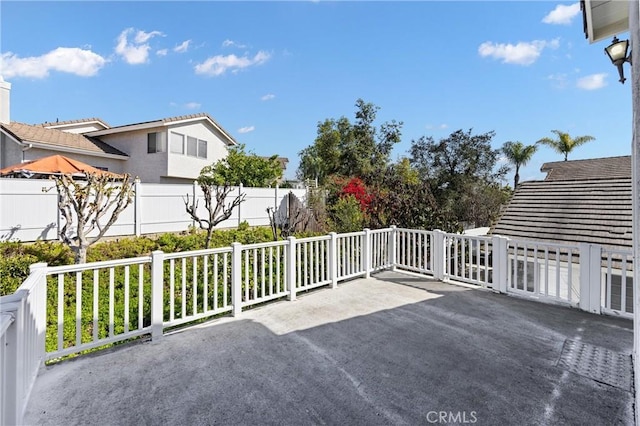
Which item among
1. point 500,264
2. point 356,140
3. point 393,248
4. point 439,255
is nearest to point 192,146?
point 356,140

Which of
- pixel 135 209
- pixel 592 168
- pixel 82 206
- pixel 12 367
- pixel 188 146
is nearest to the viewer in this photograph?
pixel 12 367

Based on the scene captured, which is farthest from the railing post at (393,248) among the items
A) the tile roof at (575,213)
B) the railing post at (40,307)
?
the railing post at (40,307)

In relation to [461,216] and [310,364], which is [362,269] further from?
[461,216]

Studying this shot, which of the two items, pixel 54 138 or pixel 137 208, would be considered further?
pixel 54 138

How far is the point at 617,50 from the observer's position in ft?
9.86

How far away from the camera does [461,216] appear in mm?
15188

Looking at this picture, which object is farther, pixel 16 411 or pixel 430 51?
pixel 430 51

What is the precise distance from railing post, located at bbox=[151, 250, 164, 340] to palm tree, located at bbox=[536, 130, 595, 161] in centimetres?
2342

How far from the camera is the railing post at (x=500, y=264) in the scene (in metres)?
4.84

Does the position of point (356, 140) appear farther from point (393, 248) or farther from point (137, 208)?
point (393, 248)

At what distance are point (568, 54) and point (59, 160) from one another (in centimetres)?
1239

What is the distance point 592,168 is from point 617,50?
12.1 metres

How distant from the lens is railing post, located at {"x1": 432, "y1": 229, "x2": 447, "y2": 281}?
220 inches

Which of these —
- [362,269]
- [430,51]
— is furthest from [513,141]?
[362,269]
